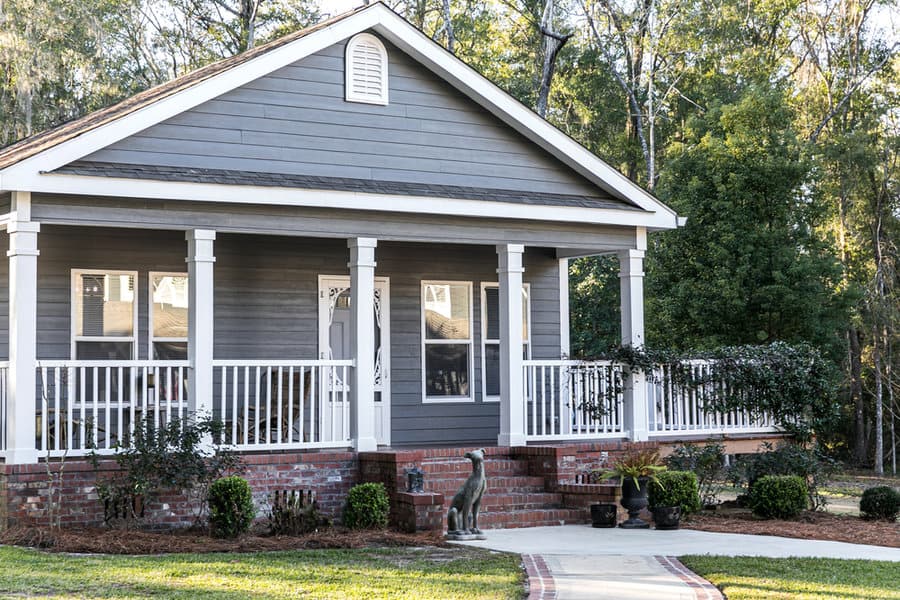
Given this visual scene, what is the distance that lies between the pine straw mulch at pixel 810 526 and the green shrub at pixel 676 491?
251mm

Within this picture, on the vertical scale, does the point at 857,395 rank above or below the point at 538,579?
above

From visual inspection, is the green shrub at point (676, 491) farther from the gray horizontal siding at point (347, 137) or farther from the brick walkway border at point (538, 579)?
the gray horizontal siding at point (347, 137)

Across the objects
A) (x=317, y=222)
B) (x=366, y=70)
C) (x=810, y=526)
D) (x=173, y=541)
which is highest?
(x=366, y=70)

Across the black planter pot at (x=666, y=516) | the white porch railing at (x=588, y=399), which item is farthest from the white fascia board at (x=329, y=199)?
the black planter pot at (x=666, y=516)

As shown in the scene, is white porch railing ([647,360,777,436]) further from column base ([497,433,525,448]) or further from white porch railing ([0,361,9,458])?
white porch railing ([0,361,9,458])

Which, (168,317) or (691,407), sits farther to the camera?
(691,407)

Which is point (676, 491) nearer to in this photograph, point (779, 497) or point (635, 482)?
point (635, 482)

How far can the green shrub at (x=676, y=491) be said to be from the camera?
13.0 m

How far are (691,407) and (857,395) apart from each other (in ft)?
43.0

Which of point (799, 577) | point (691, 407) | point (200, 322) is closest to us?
point (799, 577)

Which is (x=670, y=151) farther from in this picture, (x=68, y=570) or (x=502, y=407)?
(x=68, y=570)

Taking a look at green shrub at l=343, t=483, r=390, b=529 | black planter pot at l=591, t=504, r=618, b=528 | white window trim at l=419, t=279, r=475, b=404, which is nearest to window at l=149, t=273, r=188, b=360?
white window trim at l=419, t=279, r=475, b=404

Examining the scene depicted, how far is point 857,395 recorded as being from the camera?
27141mm

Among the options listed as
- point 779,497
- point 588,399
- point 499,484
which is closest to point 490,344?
point 588,399
